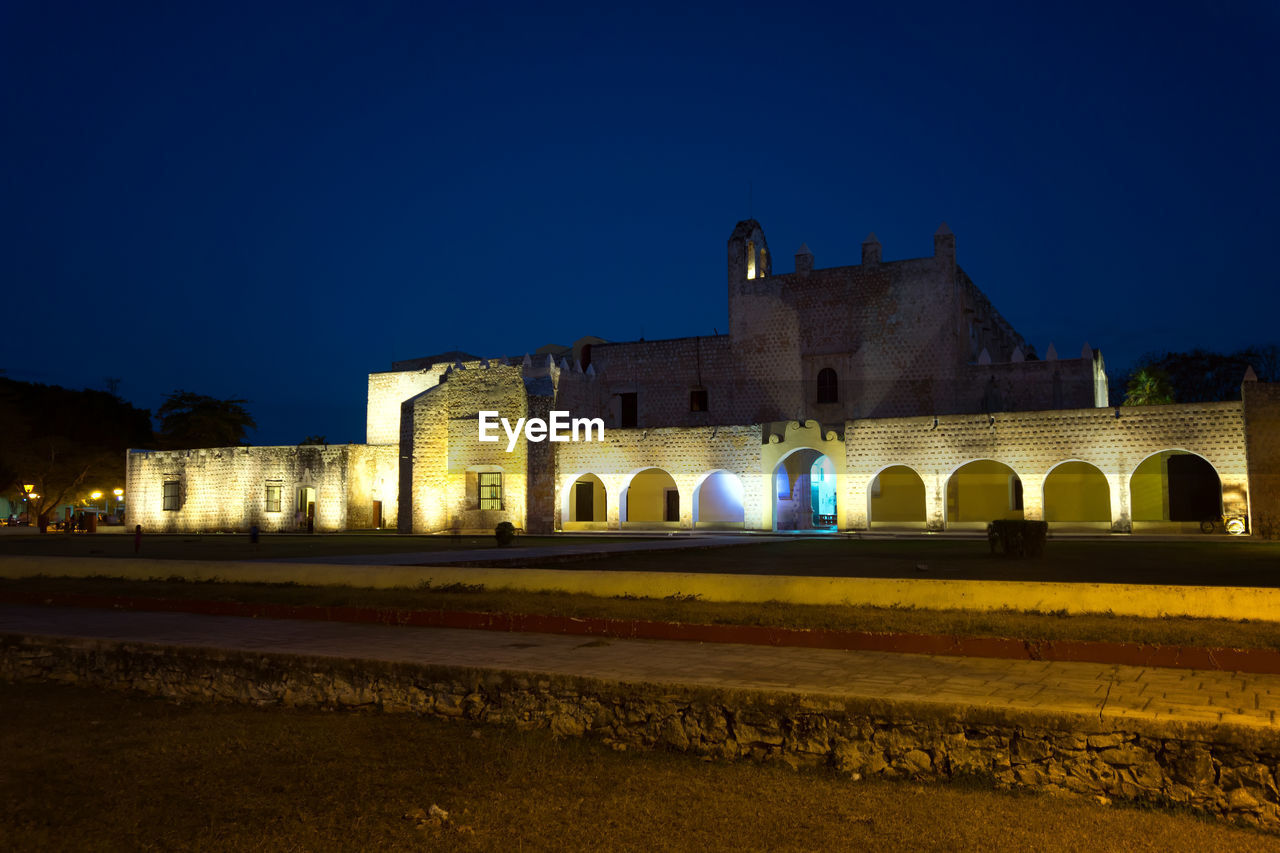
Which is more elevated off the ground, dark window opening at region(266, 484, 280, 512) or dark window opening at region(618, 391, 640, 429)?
dark window opening at region(618, 391, 640, 429)

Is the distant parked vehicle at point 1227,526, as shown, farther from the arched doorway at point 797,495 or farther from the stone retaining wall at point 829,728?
the stone retaining wall at point 829,728

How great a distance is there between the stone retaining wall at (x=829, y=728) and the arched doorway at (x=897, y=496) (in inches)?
859

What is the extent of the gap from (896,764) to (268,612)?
6.43 m

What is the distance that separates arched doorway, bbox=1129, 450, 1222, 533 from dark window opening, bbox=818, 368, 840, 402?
28.5ft

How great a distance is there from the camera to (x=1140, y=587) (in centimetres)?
738

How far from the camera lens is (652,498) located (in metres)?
29.5

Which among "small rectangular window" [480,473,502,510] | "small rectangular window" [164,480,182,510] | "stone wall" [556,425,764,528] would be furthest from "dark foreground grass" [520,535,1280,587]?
"small rectangular window" [164,480,182,510]

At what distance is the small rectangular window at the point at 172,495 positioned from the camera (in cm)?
3334

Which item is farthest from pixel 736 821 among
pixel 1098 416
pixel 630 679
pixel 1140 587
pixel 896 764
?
pixel 1098 416

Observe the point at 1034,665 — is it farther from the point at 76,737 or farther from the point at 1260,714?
the point at 76,737

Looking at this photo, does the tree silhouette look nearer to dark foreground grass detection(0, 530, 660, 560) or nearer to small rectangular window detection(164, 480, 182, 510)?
small rectangular window detection(164, 480, 182, 510)

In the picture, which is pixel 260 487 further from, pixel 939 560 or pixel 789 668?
pixel 789 668

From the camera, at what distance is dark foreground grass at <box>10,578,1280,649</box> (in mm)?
6262

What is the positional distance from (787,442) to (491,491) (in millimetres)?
8547
